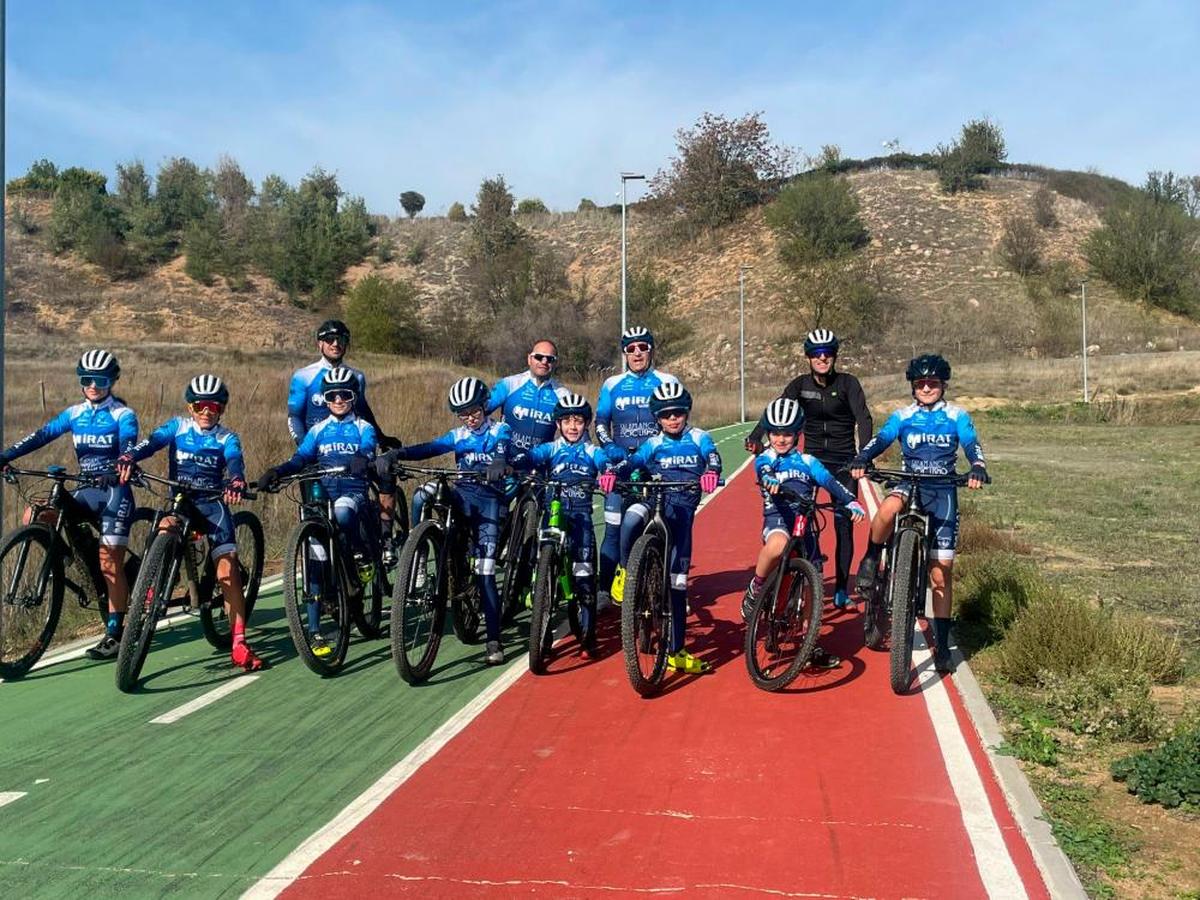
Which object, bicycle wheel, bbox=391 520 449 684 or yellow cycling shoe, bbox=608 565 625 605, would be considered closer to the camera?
bicycle wheel, bbox=391 520 449 684

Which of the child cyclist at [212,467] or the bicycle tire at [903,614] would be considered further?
the child cyclist at [212,467]

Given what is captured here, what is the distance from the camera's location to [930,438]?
23.8 feet

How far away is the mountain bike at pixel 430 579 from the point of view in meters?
6.91

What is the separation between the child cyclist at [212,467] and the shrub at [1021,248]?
77498 mm

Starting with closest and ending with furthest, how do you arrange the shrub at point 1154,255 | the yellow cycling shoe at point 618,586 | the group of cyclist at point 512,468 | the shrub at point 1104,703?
the shrub at point 1104,703 < the group of cyclist at point 512,468 < the yellow cycling shoe at point 618,586 < the shrub at point 1154,255

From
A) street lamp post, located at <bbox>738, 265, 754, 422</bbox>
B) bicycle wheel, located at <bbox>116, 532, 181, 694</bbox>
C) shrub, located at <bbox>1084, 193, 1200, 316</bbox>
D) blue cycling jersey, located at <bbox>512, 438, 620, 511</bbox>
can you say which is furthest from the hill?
bicycle wheel, located at <bbox>116, 532, 181, 694</bbox>

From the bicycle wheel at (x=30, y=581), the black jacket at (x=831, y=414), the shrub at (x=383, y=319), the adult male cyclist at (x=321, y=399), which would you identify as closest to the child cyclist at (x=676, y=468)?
the black jacket at (x=831, y=414)

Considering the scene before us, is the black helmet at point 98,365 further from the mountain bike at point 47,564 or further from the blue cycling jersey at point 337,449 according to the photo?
the blue cycling jersey at point 337,449

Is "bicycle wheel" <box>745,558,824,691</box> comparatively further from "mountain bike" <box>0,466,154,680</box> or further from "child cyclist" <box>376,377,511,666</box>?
"mountain bike" <box>0,466,154,680</box>

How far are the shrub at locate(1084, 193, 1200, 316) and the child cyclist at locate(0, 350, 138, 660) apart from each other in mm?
76906

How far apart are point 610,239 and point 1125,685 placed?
290 feet

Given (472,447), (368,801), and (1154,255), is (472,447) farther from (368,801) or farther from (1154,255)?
(1154,255)

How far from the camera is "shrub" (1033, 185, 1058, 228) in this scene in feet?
277

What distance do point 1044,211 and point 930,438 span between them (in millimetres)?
85159
